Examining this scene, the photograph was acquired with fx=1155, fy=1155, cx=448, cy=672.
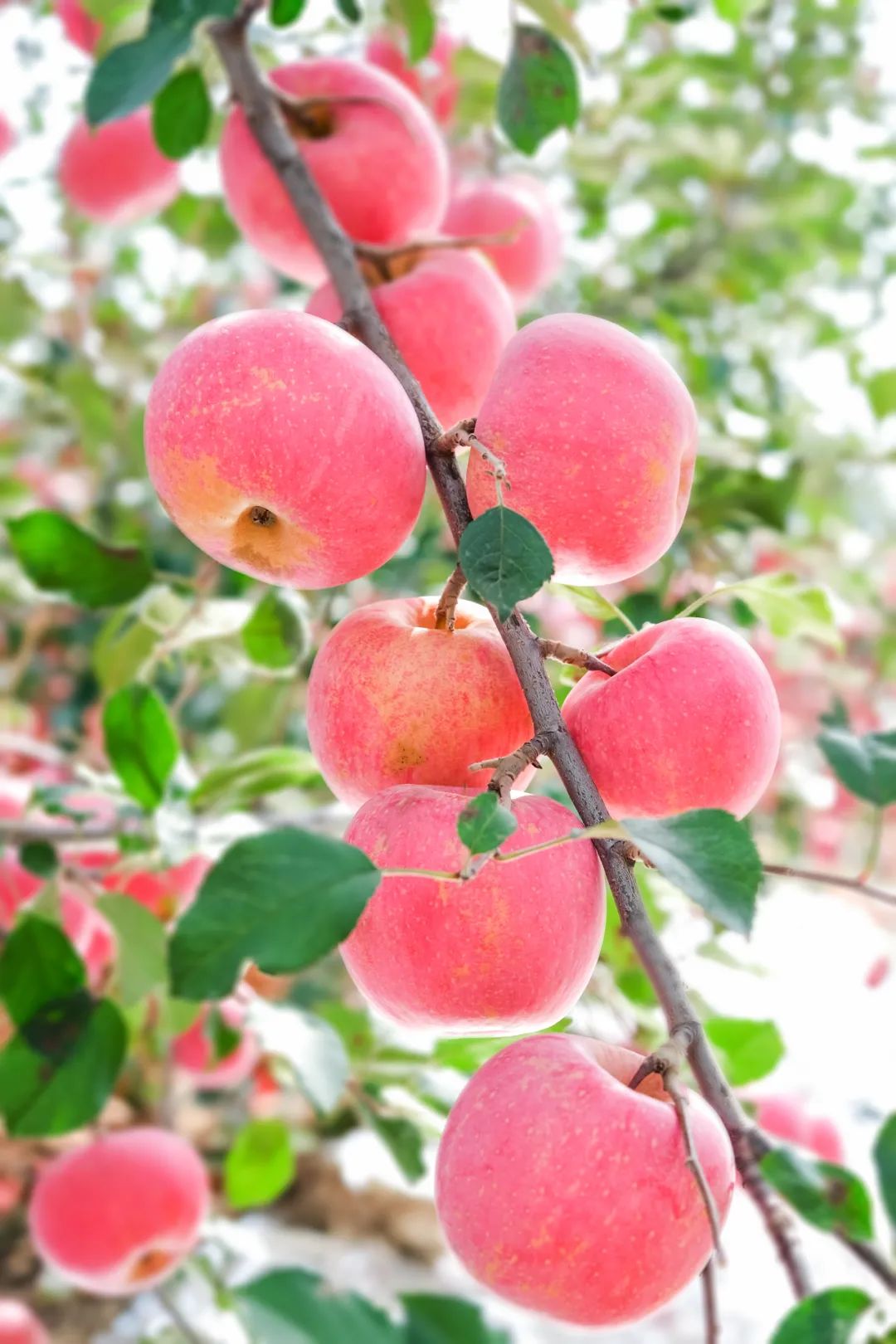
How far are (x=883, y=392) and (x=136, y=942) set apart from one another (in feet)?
3.68

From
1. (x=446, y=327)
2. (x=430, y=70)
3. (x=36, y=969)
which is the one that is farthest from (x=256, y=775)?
(x=430, y=70)

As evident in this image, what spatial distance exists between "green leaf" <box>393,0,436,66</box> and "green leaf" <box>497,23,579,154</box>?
165 millimetres

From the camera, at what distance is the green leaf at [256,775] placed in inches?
38.0

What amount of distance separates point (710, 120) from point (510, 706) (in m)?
1.57

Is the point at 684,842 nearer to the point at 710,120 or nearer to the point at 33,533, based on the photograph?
the point at 33,533

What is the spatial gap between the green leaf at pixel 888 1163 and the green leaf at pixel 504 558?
353 millimetres

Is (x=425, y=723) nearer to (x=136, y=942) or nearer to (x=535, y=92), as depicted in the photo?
(x=136, y=942)

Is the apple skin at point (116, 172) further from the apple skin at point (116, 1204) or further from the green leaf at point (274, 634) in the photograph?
the apple skin at point (116, 1204)

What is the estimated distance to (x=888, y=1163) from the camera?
583mm

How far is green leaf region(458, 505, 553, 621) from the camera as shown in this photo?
17.4 inches

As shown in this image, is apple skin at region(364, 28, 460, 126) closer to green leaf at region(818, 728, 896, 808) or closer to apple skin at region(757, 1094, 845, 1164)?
green leaf at region(818, 728, 896, 808)

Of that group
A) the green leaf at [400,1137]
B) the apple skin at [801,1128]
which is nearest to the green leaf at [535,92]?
the green leaf at [400,1137]

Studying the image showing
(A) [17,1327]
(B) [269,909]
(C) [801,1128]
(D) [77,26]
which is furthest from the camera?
(D) [77,26]

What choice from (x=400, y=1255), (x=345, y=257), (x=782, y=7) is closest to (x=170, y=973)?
(x=345, y=257)
